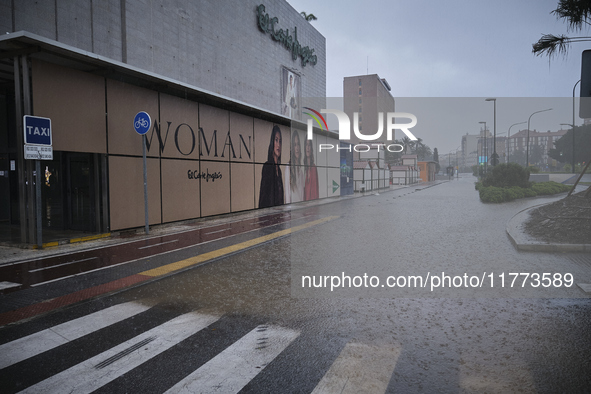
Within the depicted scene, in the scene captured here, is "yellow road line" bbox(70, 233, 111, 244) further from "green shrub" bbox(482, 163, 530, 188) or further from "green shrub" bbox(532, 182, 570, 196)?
"green shrub" bbox(482, 163, 530, 188)

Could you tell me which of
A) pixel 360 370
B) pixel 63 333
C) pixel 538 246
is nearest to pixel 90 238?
pixel 63 333

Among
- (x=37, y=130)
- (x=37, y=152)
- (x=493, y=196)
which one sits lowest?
(x=493, y=196)

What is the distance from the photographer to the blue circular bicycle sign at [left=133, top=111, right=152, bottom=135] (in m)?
12.1

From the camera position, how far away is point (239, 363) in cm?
383

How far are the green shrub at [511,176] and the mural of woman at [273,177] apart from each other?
18.1 meters

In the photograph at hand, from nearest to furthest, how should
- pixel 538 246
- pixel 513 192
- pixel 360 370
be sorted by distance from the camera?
pixel 360 370 < pixel 538 246 < pixel 513 192

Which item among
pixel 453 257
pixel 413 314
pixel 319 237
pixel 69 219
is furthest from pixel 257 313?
pixel 69 219

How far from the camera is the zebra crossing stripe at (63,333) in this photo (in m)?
4.09

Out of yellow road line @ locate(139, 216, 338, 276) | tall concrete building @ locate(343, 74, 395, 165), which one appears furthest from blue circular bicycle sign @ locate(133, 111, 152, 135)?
tall concrete building @ locate(343, 74, 395, 165)

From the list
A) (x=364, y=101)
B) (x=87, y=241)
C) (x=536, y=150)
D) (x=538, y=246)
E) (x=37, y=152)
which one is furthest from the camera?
(x=364, y=101)

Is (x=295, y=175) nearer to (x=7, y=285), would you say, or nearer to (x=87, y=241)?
(x=87, y=241)

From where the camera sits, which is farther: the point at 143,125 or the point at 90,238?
the point at 143,125

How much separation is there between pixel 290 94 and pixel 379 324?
35693mm

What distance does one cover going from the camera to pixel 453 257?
862 centimetres
